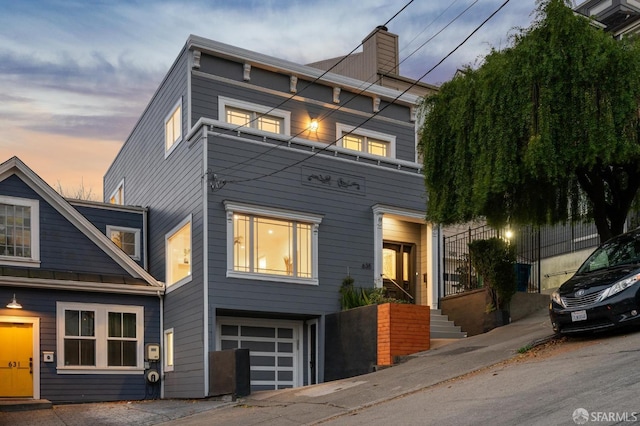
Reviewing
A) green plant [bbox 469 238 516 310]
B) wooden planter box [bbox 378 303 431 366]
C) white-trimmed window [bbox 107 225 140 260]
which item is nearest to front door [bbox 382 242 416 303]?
green plant [bbox 469 238 516 310]

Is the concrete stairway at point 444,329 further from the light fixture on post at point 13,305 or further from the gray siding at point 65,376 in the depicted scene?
the light fixture on post at point 13,305

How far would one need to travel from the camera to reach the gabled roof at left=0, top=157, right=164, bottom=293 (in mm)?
18609

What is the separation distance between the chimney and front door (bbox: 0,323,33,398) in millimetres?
15248

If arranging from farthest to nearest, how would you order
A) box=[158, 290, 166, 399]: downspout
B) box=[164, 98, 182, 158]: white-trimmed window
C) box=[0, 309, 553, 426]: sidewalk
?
box=[164, 98, 182, 158]: white-trimmed window → box=[158, 290, 166, 399]: downspout → box=[0, 309, 553, 426]: sidewalk

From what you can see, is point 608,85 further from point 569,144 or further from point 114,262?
point 114,262

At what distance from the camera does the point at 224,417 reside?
12898mm

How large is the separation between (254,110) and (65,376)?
8174mm

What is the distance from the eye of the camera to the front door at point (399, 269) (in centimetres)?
2102

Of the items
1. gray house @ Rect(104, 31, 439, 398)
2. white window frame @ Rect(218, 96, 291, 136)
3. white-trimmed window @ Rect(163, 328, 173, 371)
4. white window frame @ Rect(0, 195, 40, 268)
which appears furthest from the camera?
white window frame @ Rect(218, 96, 291, 136)

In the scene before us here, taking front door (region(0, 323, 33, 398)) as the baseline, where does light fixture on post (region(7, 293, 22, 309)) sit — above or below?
above

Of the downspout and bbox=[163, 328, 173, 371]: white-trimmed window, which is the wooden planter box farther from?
the downspout

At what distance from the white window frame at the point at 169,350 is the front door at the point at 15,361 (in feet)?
10.6

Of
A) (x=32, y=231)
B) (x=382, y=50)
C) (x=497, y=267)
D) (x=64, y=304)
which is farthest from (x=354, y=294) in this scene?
(x=382, y=50)

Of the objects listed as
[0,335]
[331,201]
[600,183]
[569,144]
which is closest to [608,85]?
[569,144]
